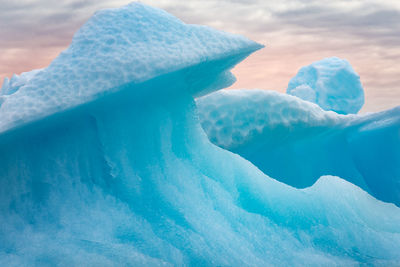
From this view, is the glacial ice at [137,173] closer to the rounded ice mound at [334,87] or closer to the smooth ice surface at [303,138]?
the smooth ice surface at [303,138]

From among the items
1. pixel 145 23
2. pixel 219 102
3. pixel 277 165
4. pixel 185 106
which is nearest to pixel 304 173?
pixel 277 165

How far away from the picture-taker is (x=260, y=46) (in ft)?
11.2

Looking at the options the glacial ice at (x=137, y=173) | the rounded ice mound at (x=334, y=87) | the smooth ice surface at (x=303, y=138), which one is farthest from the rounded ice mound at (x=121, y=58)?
the rounded ice mound at (x=334, y=87)

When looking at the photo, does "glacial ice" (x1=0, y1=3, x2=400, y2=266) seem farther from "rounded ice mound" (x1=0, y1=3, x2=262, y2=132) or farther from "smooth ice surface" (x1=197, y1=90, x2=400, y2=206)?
"smooth ice surface" (x1=197, y1=90, x2=400, y2=206)

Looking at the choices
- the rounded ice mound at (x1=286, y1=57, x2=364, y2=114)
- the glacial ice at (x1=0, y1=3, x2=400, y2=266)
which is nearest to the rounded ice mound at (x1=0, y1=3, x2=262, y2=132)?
the glacial ice at (x1=0, y1=3, x2=400, y2=266)

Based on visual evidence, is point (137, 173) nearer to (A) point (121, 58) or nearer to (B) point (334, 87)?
(A) point (121, 58)

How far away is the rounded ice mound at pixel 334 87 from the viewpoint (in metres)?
13.1

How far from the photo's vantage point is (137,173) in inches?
121

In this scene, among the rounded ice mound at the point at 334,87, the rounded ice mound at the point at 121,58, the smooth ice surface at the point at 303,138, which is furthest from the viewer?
the rounded ice mound at the point at 334,87

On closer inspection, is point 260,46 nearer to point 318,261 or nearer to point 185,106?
point 185,106

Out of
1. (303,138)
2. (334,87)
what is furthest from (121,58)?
(334,87)

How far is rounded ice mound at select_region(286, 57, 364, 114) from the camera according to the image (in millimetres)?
13133

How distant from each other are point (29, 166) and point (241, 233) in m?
1.56

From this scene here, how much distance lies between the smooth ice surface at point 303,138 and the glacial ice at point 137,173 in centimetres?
24
